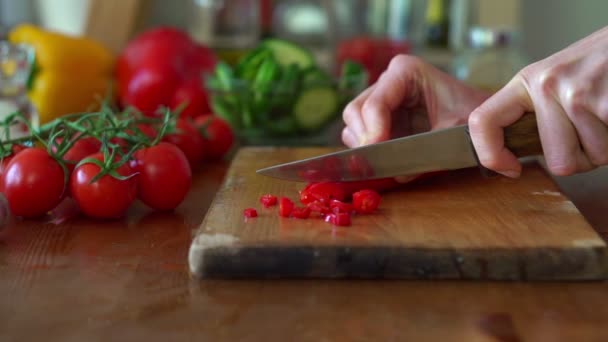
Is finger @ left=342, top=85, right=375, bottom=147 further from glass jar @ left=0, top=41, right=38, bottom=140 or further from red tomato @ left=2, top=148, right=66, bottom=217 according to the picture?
glass jar @ left=0, top=41, right=38, bottom=140

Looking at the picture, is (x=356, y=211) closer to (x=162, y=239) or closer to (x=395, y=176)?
(x=395, y=176)

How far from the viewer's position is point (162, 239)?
1.03 metres

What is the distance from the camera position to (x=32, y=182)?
106 cm

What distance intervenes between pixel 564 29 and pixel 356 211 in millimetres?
2223

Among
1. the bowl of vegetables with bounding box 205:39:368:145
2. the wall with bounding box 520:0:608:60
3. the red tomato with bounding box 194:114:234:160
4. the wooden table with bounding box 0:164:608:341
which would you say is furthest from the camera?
the wall with bounding box 520:0:608:60

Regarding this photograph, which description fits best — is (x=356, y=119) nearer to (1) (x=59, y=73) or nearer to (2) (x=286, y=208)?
(2) (x=286, y=208)

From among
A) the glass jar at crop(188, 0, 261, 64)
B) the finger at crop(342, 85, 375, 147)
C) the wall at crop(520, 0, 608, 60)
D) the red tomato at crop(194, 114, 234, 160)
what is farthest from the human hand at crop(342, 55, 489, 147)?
the wall at crop(520, 0, 608, 60)

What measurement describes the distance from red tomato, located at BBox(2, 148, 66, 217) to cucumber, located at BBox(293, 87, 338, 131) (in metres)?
0.73

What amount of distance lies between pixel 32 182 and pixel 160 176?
0.58 ft

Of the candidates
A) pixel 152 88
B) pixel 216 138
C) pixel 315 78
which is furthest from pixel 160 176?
pixel 152 88

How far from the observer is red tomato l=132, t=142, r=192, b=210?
111 cm

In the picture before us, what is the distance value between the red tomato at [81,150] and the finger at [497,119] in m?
0.57

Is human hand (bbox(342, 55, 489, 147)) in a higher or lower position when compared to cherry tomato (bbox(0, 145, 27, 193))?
higher

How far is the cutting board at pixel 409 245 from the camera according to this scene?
0.87m
